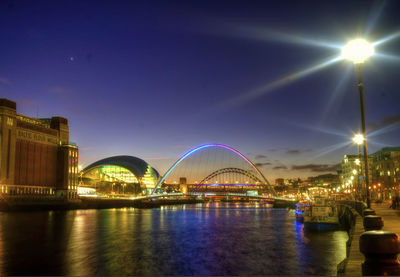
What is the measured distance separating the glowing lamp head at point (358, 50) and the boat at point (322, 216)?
40.8 meters

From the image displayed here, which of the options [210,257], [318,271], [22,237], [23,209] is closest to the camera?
[318,271]

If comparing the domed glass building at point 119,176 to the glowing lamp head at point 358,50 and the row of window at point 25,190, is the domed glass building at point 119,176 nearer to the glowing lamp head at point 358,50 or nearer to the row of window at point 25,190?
the row of window at point 25,190

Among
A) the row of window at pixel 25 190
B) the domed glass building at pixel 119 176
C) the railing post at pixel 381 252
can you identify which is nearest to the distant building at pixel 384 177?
the row of window at pixel 25 190

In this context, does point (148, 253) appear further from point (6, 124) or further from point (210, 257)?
point (6, 124)

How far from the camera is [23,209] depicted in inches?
3179

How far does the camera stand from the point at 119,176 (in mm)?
174375

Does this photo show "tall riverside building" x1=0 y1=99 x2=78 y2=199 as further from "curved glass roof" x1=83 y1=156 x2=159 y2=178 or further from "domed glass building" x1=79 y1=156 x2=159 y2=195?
"curved glass roof" x1=83 y1=156 x2=159 y2=178

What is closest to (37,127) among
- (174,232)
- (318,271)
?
(174,232)

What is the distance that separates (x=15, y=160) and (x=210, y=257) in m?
78.5

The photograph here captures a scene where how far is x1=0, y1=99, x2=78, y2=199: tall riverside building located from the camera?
89375 millimetres

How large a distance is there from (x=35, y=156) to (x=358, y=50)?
331 feet

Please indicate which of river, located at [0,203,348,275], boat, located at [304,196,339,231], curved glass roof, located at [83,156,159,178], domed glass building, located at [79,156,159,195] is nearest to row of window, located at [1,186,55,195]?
river, located at [0,203,348,275]

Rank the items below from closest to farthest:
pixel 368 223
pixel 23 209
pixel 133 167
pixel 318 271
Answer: pixel 368 223, pixel 318 271, pixel 23 209, pixel 133 167

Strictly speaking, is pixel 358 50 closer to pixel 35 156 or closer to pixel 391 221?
pixel 391 221
